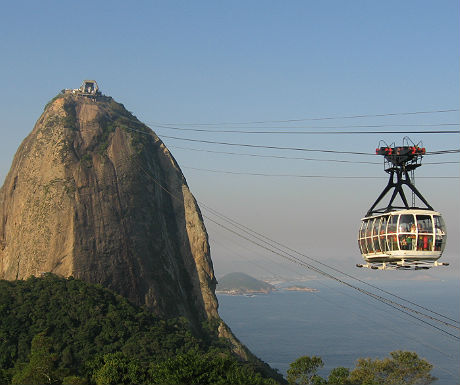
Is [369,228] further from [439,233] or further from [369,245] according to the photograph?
[439,233]

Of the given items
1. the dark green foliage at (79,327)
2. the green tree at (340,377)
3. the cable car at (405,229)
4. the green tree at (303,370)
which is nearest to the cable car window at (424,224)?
the cable car at (405,229)

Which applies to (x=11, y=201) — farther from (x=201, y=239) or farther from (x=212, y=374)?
(x=212, y=374)

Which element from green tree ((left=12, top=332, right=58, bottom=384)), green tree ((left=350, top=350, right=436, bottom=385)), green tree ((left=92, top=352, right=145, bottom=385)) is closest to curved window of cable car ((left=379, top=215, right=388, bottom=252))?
green tree ((left=92, top=352, right=145, bottom=385))

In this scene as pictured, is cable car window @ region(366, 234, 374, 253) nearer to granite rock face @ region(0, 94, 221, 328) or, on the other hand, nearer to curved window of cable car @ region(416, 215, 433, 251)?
curved window of cable car @ region(416, 215, 433, 251)

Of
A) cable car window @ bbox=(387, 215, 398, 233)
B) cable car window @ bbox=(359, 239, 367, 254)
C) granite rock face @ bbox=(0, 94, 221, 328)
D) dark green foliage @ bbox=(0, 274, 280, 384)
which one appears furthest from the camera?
granite rock face @ bbox=(0, 94, 221, 328)

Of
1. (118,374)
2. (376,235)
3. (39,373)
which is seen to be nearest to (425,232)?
(376,235)

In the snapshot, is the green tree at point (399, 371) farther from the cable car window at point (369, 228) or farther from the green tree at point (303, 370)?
the cable car window at point (369, 228)
